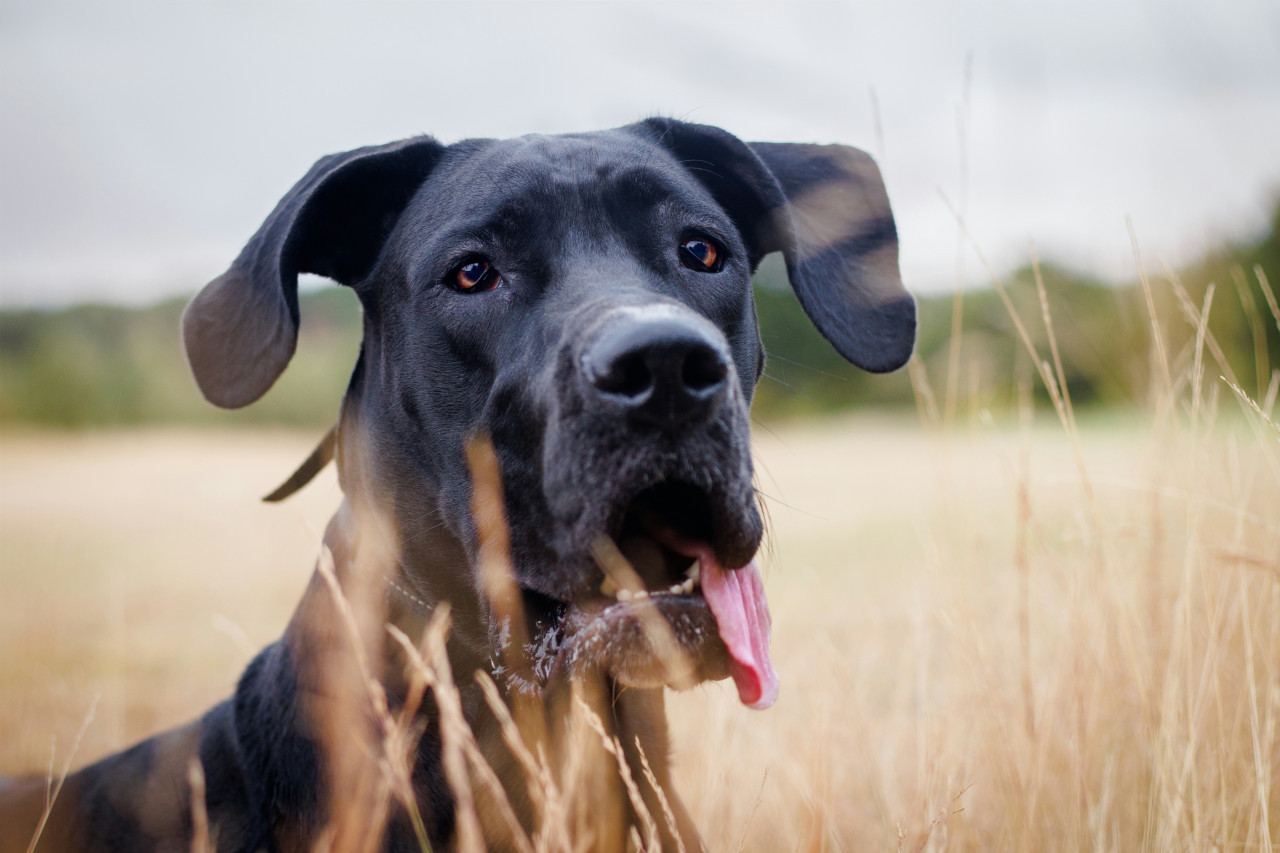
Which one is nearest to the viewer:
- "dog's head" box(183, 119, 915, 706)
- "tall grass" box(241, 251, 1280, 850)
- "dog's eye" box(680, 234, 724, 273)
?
"dog's head" box(183, 119, 915, 706)

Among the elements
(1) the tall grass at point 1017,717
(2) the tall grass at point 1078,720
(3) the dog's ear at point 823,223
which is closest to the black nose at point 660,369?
(1) the tall grass at point 1017,717

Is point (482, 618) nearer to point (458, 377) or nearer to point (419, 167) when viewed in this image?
point (458, 377)

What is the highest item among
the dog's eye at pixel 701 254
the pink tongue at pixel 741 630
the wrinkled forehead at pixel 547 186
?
the wrinkled forehead at pixel 547 186

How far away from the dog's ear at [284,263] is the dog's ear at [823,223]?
2.68 ft

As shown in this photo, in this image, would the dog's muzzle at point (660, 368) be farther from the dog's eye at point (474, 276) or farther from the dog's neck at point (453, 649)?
the dog's neck at point (453, 649)

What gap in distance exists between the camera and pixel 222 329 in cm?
234

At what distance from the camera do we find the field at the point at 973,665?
87.4 inches

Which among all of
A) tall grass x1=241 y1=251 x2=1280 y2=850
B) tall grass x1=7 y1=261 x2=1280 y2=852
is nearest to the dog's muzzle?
tall grass x1=7 y1=261 x2=1280 y2=852

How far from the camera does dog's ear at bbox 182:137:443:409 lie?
227 centimetres

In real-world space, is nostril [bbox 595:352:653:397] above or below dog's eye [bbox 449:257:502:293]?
below

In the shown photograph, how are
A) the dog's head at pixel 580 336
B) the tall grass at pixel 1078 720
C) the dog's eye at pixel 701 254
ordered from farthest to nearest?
the dog's eye at pixel 701 254
the tall grass at pixel 1078 720
the dog's head at pixel 580 336

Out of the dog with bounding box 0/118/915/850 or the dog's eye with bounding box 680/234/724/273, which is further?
the dog's eye with bounding box 680/234/724/273

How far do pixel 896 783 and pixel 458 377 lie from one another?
2.21 metres

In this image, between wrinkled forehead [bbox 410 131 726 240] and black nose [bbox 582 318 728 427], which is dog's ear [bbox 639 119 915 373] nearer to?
wrinkled forehead [bbox 410 131 726 240]
